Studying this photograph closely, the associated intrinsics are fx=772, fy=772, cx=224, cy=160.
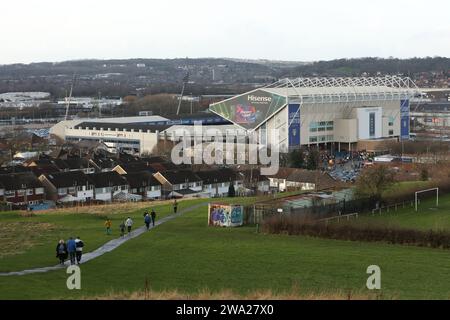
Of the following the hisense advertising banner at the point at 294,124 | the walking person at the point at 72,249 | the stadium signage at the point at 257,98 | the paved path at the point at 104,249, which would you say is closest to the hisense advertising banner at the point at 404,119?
the hisense advertising banner at the point at 294,124

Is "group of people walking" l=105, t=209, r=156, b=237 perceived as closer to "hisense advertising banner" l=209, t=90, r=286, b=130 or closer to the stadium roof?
"hisense advertising banner" l=209, t=90, r=286, b=130

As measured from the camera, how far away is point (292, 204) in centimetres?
1922

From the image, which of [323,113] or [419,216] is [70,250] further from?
[323,113]

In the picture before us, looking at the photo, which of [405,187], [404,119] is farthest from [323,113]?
[405,187]

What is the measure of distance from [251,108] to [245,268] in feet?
134

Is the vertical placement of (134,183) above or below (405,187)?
below

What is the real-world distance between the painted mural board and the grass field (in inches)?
41.2

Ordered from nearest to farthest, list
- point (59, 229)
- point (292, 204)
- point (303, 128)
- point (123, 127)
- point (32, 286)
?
point (32, 286), point (59, 229), point (292, 204), point (303, 128), point (123, 127)

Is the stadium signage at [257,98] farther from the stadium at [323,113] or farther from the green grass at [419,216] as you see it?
the green grass at [419,216]

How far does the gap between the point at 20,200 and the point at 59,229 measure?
1476 centimetres

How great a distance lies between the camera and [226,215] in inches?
696

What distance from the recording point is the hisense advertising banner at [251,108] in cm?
5128
